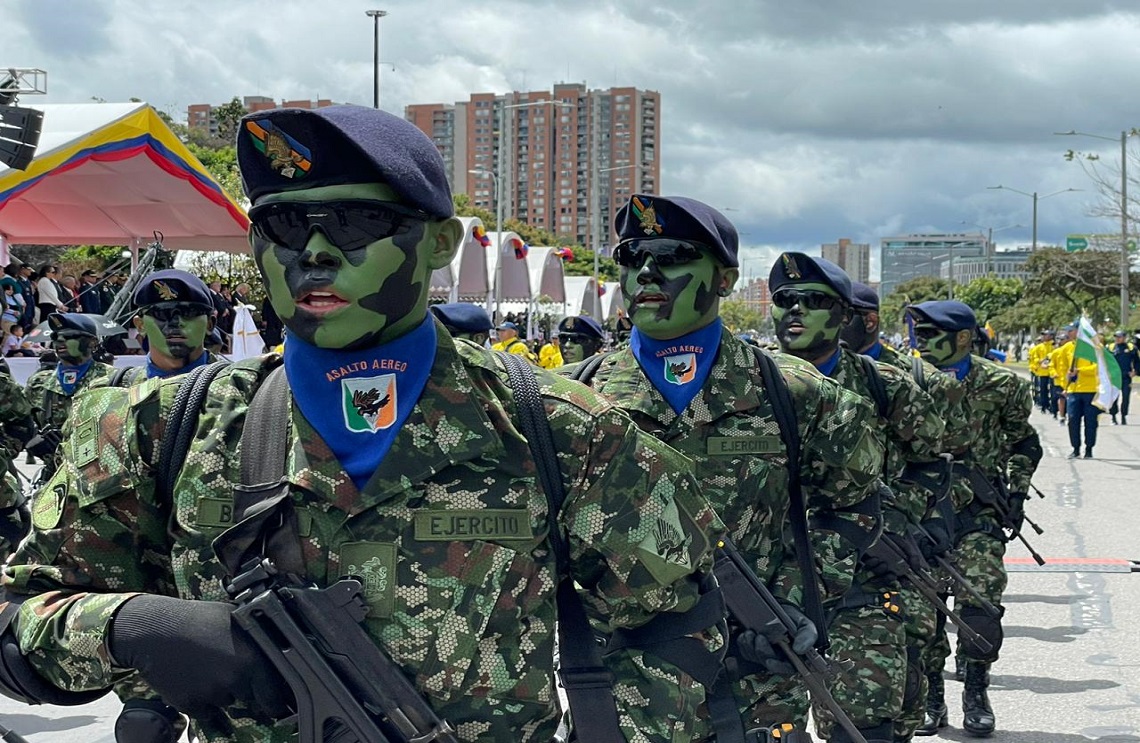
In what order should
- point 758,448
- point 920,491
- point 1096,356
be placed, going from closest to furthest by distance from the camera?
point 758,448, point 920,491, point 1096,356

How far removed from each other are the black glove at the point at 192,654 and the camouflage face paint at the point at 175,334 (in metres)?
5.04

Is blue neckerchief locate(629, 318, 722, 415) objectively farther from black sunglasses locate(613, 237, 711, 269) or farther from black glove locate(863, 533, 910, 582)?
black glove locate(863, 533, 910, 582)

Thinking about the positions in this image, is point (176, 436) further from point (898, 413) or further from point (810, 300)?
point (898, 413)

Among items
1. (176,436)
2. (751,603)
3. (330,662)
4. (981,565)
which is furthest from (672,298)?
(981,565)

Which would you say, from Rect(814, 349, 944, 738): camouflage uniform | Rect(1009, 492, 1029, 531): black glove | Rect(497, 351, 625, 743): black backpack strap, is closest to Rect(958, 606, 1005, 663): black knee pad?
Rect(814, 349, 944, 738): camouflage uniform

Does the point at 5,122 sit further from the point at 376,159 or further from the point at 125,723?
the point at 376,159

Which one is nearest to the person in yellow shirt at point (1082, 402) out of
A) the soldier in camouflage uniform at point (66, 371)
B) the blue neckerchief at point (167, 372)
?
the soldier in camouflage uniform at point (66, 371)

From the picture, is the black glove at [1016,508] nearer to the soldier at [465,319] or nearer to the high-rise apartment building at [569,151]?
the soldier at [465,319]

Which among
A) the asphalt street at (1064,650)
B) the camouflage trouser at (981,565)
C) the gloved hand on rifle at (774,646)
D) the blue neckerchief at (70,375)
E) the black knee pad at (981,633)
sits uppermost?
the blue neckerchief at (70,375)

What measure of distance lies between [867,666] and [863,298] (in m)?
2.93

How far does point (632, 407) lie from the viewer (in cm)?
A: 412

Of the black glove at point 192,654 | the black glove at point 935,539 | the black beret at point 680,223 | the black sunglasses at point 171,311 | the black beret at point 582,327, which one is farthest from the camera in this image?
the black beret at point 582,327

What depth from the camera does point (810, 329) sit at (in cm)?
555

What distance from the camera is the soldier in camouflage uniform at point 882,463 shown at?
4.76 meters
